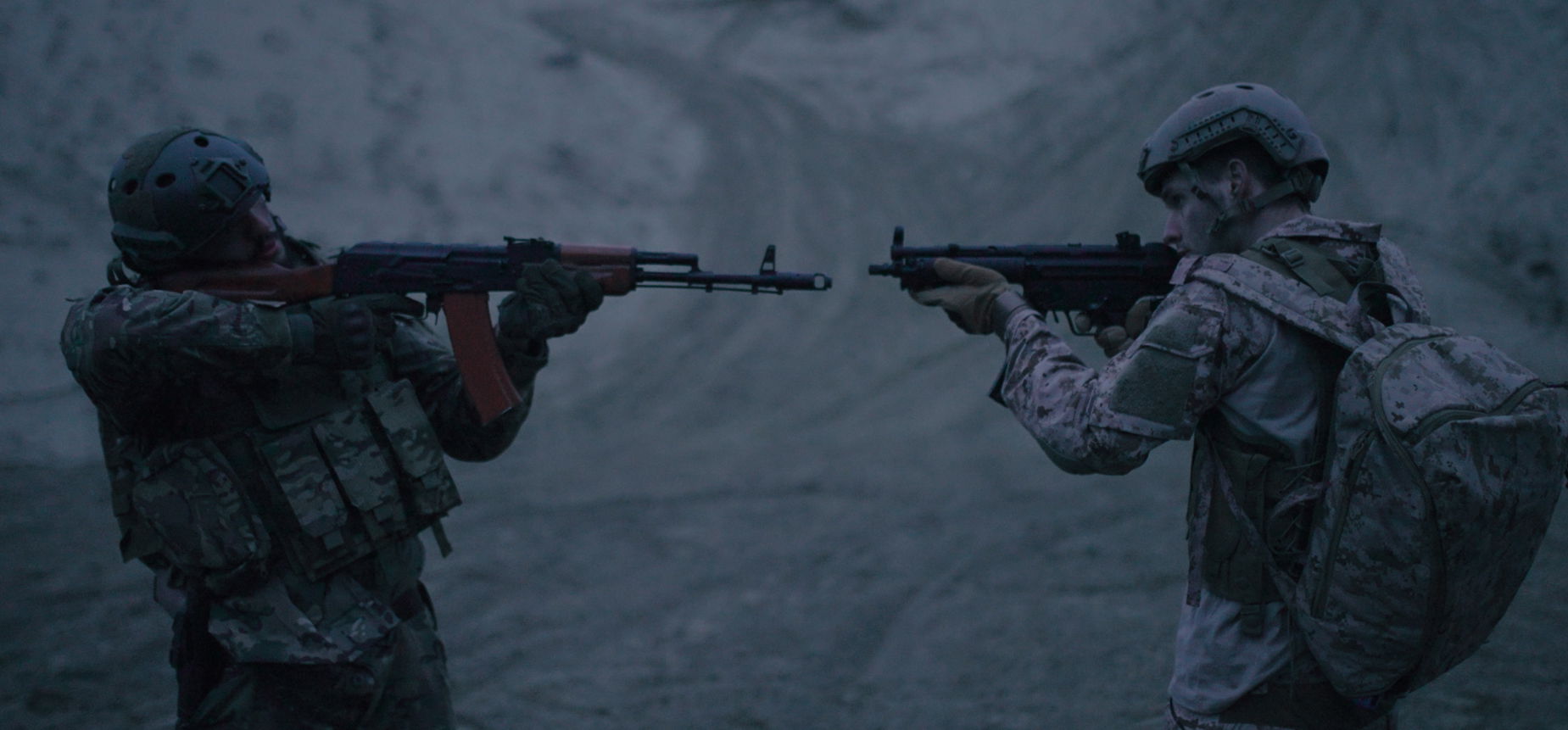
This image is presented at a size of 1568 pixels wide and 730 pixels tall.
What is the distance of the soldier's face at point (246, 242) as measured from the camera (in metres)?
3.09

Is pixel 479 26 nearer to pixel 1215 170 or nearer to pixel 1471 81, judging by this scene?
pixel 1471 81

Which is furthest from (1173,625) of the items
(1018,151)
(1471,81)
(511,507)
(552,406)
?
(1018,151)

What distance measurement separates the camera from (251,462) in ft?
9.89

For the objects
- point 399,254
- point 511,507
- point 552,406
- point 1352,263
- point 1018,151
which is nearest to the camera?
point 1352,263

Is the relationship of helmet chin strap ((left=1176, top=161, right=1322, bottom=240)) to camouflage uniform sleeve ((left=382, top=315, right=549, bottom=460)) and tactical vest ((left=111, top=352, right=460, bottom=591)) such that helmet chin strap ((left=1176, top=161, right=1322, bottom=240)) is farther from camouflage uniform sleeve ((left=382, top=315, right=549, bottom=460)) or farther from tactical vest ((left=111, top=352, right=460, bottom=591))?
tactical vest ((left=111, top=352, right=460, bottom=591))

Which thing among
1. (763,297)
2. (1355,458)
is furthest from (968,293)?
(763,297)

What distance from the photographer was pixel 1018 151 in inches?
545

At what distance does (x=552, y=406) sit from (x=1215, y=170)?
8538mm

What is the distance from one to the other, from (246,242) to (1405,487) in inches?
116

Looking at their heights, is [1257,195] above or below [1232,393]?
above

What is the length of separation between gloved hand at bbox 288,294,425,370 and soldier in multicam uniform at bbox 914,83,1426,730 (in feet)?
5.62

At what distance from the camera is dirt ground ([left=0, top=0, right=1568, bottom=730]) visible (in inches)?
206

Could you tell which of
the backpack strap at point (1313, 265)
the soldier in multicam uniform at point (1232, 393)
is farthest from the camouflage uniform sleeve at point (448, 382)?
the backpack strap at point (1313, 265)

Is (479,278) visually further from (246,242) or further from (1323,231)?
(1323,231)
